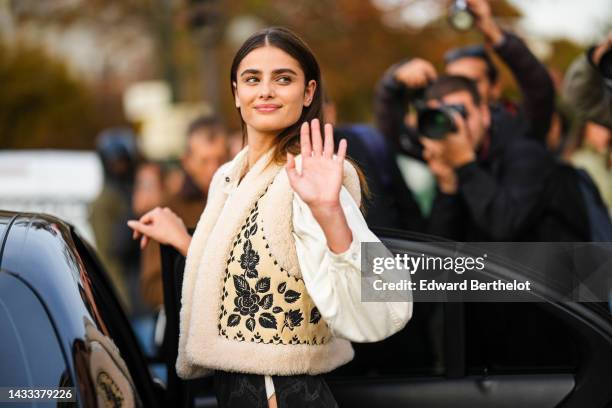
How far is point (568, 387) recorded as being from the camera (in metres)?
2.67

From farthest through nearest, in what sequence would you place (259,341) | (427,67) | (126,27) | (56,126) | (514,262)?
(126,27) → (56,126) → (427,67) → (514,262) → (259,341)

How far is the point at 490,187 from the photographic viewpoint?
382 cm

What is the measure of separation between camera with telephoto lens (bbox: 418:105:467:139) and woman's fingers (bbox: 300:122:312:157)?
5.29ft


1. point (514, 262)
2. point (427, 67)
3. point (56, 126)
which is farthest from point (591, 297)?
point (56, 126)

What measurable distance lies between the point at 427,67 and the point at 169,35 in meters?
17.2

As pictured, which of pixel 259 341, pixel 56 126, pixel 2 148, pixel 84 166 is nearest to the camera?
pixel 259 341

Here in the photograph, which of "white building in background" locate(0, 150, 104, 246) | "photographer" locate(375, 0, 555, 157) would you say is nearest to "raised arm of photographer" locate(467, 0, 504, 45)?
"photographer" locate(375, 0, 555, 157)

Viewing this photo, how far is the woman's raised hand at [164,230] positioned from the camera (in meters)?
2.81

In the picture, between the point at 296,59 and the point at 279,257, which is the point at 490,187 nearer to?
the point at 296,59

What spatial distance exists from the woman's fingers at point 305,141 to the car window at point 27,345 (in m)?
0.64

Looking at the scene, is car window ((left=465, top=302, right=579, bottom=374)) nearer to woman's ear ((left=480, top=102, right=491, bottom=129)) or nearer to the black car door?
the black car door

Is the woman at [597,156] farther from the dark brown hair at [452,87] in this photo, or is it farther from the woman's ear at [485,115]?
the dark brown hair at [452,87]

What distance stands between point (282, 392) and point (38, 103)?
20.4 metres

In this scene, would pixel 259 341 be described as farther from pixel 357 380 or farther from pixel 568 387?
pixel 568 387
